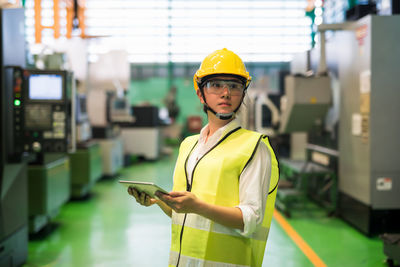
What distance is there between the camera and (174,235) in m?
1.66

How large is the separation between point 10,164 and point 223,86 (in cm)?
264

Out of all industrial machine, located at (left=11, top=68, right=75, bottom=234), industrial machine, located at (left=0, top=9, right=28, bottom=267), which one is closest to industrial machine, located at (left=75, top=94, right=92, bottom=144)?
industrial machine, located at (left=11, top=68, right=75, bottom=234)

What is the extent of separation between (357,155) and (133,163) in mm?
7184

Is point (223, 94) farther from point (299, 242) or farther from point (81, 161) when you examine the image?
point (81, 161)

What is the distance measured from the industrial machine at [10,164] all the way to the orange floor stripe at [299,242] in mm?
2721

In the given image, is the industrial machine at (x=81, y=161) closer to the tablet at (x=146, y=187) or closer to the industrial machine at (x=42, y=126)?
the industrial machine at (x=42, y=126)

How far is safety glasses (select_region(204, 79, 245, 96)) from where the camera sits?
1.57 metres

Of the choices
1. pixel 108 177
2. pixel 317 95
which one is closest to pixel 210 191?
pixel 317 95

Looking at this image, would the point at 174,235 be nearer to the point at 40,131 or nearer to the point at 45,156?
the point at 40,131

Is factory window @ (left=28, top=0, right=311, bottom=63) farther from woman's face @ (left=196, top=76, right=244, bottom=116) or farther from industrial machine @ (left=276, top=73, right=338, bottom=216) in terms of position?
woman's face @ (left=196, top=76, right=244, bottom=116)

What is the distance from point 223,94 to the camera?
61.0 inches

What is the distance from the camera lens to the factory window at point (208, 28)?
17.3m

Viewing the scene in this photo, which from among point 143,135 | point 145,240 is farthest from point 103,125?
point 145,240

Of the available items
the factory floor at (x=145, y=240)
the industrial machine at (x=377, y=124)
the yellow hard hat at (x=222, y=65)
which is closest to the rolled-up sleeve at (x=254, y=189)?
the yellow hard hat at (x=222, y=65)
